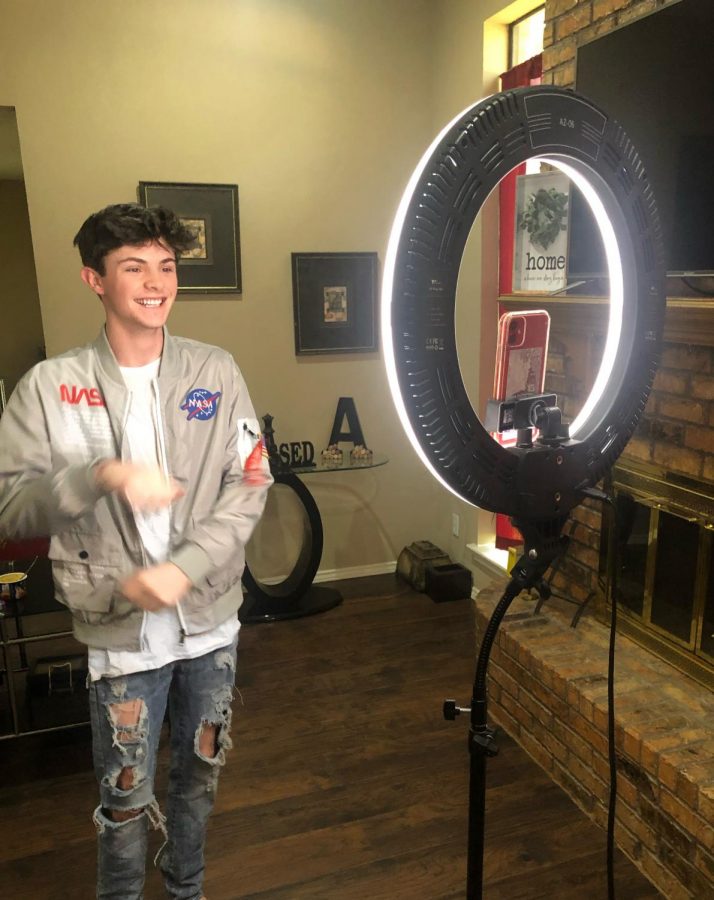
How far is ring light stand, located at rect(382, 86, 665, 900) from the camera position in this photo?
702 mm

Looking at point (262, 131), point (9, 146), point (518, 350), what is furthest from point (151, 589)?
point (9, 146)

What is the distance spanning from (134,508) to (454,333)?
1.95 ft

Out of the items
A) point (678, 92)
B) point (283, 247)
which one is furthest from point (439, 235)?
point (283, 247)

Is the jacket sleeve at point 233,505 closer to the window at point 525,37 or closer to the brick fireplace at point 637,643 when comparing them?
the brick fireplace at point 637,643

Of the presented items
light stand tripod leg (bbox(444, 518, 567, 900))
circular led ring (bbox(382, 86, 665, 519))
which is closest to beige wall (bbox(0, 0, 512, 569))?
circular led ring (bbox(382, 86, 665, 519))

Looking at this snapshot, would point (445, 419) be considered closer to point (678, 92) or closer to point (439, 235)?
point (439, 235)

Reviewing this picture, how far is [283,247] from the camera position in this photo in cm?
297

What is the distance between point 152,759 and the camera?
4.06 ft

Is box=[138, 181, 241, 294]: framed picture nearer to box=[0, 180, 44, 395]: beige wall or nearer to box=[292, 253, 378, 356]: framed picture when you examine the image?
box=[292, 253, 378, 356]: framed picture

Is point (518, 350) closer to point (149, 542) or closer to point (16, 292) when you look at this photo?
point (149, 542)

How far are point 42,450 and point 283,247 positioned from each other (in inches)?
81.1


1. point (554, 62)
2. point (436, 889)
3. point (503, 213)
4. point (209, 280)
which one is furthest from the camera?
point (209, 280)

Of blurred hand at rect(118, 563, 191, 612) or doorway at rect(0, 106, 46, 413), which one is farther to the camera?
doorway at rect(0, 106, 46, 413)

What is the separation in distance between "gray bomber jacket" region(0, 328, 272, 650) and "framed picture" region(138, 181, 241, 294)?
5.67ft
